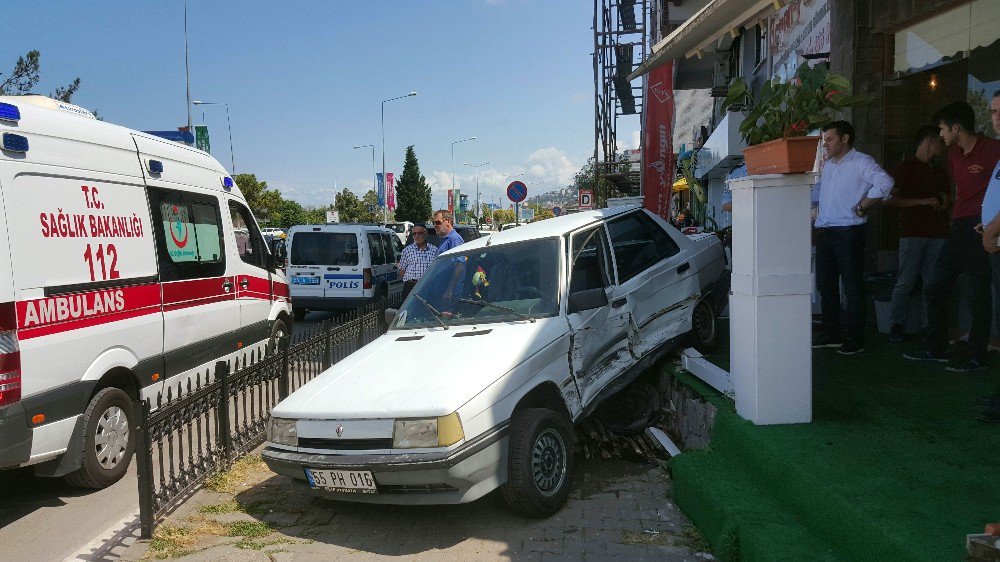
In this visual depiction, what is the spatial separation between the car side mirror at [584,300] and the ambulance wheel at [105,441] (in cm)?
343

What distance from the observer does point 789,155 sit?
4.21m

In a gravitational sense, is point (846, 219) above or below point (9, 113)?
below

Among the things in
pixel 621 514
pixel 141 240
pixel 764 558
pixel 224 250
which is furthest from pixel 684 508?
pixel 224 250

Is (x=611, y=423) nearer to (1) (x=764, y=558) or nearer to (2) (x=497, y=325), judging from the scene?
Result: (2) (x=497, y=325)

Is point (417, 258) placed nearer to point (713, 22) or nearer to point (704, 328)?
point (704, 328)

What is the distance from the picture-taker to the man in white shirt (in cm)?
574

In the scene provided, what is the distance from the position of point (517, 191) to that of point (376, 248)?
596cm

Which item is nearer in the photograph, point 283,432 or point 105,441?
point 283,432

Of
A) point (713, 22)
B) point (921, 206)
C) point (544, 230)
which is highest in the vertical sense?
point (713, 22)

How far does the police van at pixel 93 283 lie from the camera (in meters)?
4.52

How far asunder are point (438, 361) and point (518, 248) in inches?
58.6


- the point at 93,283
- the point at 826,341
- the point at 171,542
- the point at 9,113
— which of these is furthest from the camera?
the point at 826,341

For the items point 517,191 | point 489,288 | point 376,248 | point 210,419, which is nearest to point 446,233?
point 376,248

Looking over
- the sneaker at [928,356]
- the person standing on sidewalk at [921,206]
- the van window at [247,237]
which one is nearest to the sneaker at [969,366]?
the sneaker at [928,356]
